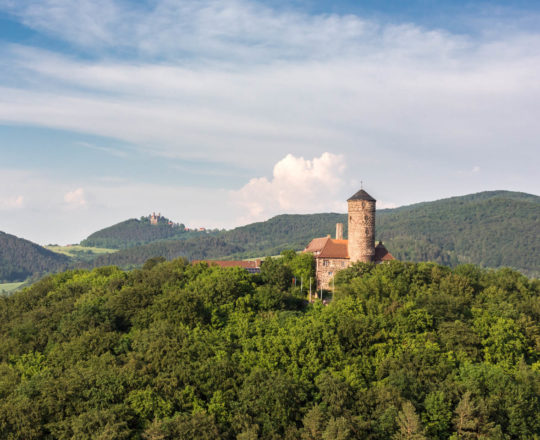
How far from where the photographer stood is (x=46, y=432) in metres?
41.9

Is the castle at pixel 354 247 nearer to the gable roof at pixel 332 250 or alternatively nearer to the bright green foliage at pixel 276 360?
the gable roof at pixel 332 250

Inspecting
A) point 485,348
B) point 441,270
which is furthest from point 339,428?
point 441,270

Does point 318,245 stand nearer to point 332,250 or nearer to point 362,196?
point 332,250

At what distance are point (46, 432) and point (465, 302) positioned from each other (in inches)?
1657

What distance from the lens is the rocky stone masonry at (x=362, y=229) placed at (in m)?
64.6

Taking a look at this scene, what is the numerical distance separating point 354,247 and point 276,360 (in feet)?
71.3

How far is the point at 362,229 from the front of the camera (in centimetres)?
6538

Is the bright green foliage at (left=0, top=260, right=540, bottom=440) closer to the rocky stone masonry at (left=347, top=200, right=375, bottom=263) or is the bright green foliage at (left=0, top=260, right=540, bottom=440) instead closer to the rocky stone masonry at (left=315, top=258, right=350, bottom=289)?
the rocky stone masonry at (left=347, top=200, right=375, bottom=263)

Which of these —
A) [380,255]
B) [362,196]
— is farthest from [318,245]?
[362,196]

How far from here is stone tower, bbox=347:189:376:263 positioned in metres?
64.6

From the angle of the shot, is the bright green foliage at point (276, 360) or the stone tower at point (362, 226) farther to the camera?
the stone tower at point (362, 226)

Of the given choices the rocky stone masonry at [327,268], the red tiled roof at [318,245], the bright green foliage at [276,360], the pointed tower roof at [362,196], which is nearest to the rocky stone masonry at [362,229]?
the pointed tower roof at [362,196]

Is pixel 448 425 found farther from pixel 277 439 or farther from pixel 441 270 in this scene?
pixel 441 270

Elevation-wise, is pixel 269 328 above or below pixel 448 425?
above
